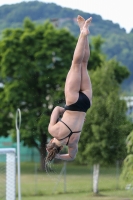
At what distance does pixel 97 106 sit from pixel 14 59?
13482 millimetres

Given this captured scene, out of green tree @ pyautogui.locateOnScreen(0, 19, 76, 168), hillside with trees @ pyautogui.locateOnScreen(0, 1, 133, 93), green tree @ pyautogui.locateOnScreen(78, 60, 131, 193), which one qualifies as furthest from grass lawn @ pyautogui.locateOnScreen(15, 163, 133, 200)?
hillside with trees @ pyautogui.locateOnScreen(0, 1, 133, 93)

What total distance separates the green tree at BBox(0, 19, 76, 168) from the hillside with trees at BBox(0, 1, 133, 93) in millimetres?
87400

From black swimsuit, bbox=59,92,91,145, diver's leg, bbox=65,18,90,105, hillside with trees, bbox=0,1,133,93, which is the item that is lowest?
hillside with trees, bbox=0,1,133,93

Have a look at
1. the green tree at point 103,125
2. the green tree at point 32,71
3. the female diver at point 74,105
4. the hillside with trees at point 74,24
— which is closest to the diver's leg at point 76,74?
the female diver at point 74,105

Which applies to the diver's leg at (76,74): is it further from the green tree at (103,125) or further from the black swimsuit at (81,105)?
the green tree at (103,125)

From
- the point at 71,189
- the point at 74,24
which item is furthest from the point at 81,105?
the point at 74,24

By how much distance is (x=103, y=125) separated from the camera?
73.8 feet

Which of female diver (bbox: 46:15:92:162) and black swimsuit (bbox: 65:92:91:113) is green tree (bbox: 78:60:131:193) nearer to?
female diver (bbox: 46:15:92:162)

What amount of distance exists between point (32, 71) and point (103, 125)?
42.8ft

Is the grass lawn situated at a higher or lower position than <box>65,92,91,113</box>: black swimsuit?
lower

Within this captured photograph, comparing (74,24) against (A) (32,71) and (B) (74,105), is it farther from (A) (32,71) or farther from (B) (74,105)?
(B) (74,105)

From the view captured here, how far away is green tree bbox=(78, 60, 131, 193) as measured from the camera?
21.8m

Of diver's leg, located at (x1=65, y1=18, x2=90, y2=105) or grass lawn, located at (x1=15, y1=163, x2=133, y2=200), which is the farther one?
grass lawn, located at (x1=15, y1=163, x2=133, y2=200)

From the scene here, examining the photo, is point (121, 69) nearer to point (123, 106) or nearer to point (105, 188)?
point (105, 188)
